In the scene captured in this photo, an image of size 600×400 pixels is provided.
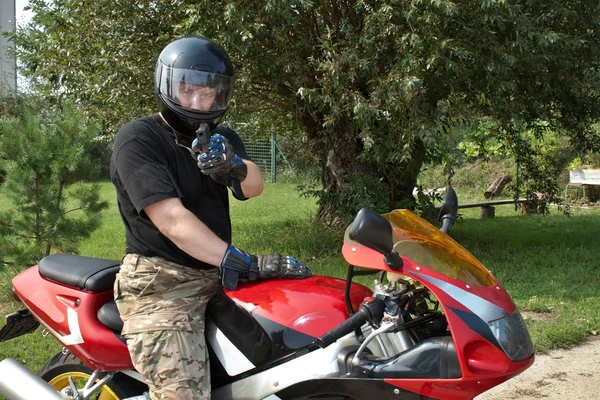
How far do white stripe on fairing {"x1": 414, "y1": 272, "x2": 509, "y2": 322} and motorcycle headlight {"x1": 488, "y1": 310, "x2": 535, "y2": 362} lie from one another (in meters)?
0.02

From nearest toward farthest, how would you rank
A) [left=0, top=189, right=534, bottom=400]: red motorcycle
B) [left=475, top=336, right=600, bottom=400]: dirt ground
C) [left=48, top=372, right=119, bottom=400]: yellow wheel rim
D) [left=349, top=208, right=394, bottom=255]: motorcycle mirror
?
[left=349, top=208, right=394, bottom=255]: motorcycle mirror, [left=0, top=189, right=534, bottom=400]: red motorcycle, [left=48, top=372, right=119, bottom=400]: yellow wheel rim, [left=475, top=336, right=600, bottom=400]: dirt ground

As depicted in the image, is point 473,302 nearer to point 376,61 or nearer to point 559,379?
point 559,379

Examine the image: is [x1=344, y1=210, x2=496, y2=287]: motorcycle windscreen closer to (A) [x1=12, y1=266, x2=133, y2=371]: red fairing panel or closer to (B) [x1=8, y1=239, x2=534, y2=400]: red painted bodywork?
(B) [x1=8, y1=239, x2=534, y2=400]: red painted bodywork

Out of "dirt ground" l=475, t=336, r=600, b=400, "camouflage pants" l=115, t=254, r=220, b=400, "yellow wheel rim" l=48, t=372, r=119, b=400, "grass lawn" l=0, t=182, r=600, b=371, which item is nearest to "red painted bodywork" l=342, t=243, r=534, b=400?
"camouflage pants" l=115, t=254, r=220, b=400

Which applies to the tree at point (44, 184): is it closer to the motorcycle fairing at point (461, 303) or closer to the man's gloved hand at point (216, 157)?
the man's gloved hand at point (216, 157)

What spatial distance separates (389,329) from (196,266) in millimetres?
861

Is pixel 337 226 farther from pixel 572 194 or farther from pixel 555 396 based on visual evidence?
pixel 572 194

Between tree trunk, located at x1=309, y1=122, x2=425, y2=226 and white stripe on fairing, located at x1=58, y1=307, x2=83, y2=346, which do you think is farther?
tree trunk, located at x1=309, y1=122, x2=425, y2=226

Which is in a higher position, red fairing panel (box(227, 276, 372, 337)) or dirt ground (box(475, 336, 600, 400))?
red fairing panel (box(227, 276, 372, 337))

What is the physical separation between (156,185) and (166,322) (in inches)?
20.9

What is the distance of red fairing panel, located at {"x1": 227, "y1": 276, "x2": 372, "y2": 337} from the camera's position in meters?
2.62

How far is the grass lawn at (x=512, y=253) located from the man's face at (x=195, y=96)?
9.57 feet

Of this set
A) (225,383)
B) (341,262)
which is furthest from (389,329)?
(341,262)

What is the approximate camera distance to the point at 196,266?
2793mm
